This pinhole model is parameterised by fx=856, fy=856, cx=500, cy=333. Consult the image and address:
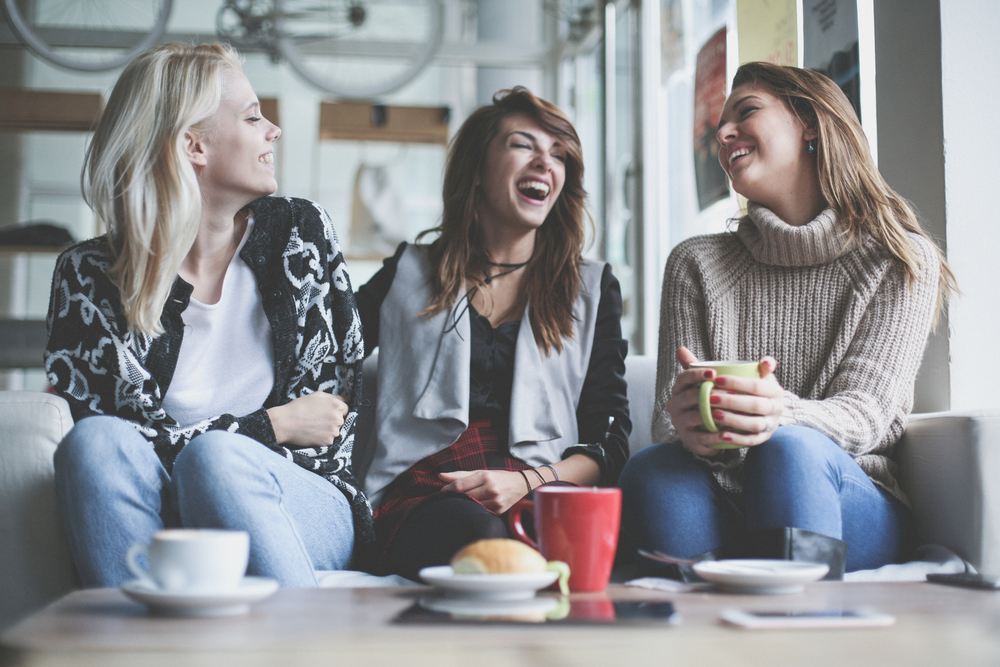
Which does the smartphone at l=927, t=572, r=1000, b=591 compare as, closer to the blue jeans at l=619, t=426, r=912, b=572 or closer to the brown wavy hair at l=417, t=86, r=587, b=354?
the blue jeans at l=619, t=426, r=912, b=572

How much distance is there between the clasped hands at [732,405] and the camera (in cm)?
102

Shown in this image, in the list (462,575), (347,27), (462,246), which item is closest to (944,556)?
(462,575)

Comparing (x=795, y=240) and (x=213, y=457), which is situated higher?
(x=795, y=240)

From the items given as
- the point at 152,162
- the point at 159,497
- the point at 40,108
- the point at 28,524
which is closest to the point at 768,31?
the point at 152,162

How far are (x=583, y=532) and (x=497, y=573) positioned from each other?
11cm

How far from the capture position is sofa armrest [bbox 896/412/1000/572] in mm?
1176

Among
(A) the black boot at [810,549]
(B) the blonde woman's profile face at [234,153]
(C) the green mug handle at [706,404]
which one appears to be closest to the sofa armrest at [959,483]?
(A) the black boot at [810,549]

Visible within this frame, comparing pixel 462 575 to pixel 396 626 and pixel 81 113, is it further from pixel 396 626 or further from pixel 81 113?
pixel 81 113

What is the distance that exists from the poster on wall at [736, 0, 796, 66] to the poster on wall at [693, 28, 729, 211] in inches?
10.4

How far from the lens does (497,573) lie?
0.72 meters

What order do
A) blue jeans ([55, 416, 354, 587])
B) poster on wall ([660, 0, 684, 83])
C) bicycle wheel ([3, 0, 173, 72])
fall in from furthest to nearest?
bicycle wheel ([3, 0, 173, 72]) → poster on wall ([660, 0, 684, 83]) → blue jeans ([55, 416, 354, 587])

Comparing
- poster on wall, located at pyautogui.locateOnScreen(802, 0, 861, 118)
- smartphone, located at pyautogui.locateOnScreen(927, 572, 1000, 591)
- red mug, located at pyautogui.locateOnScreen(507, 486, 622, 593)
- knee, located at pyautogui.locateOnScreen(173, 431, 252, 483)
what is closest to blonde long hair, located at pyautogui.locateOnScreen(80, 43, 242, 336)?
knee, located at pyautogui.locateOnScreen(173, 431, 252, 483)

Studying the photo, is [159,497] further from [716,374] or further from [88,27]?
[88,27]

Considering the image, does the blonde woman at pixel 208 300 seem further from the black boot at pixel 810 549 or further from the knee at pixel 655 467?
the black boot at pixel 810 549
